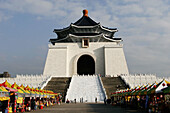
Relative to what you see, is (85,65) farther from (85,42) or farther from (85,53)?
(85,42)

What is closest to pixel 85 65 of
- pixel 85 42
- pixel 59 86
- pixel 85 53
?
pixel 85 53

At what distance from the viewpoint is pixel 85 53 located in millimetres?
34938

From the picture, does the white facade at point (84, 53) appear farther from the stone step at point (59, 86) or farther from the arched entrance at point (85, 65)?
the stone step at point (59, 86)

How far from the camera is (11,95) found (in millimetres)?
10203

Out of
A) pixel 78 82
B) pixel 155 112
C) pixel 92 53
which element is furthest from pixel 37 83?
pixel 155 112

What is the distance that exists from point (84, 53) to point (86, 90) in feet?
45.6

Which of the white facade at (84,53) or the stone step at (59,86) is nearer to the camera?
the stone step at (59,86)

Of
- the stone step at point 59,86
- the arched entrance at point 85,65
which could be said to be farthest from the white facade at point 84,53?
the stone step at point 59,86

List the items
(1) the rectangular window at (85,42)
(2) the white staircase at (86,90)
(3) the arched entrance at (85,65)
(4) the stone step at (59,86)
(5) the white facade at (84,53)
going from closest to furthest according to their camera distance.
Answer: (2) the white staircase at (86,90)
(4) the stone step at (59,86)
(5) the white facade at (84,53)
(1) the rectangular window at (85,42)
(3) the arched entrance at (85,65)

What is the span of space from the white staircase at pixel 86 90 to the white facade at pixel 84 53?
8.15 meters

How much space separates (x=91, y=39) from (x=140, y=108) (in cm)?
2437

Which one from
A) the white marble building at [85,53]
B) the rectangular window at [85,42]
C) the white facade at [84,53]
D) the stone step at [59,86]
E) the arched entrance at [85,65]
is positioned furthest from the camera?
the arched entrance at [85,65]

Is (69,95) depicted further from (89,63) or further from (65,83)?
(89,63)

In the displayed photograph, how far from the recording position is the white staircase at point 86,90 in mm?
20188
